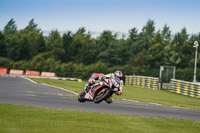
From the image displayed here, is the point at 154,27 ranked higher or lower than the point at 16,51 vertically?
higher

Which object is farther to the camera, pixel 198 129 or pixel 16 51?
pixel 16 51

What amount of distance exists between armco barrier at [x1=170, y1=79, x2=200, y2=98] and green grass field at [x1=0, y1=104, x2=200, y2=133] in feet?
63.3

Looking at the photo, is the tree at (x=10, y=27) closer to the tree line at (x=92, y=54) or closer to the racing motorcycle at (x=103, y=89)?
the tree line at (x=92, y=54)

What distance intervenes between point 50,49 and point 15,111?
7133 cm

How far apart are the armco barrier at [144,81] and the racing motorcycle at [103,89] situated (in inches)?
1065

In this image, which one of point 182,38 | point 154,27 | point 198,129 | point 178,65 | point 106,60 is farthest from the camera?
point 154,27

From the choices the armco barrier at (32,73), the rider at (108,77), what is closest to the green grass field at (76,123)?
the rider at (108,77)

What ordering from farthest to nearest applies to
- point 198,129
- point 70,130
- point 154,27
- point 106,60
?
1. point 154,27
2. point 106,60
3. point 198,129
4. point 70,130

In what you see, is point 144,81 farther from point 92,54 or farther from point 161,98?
point 92,54

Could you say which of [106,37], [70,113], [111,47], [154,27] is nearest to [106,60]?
[111,47]

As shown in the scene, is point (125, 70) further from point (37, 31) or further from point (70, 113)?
point (37, 31)

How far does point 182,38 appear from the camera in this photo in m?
84.6

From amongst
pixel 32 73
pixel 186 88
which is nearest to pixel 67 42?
pixel 32 73

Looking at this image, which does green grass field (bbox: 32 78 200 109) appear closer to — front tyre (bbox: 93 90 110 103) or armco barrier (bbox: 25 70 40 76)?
front tyre (bbox: 93 90 110 103)
